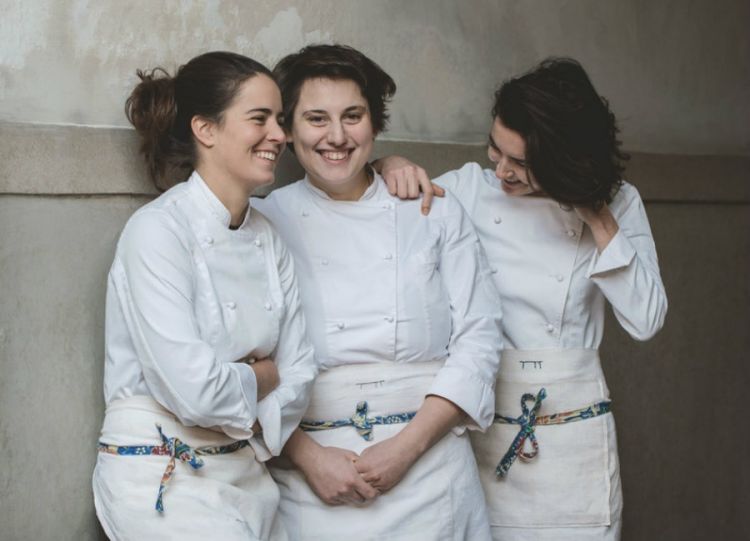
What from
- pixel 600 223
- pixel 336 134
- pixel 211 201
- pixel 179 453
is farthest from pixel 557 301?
pixel 179 453

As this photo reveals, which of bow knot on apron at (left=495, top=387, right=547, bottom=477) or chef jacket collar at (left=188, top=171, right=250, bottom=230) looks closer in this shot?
chef jacket collar at (left=188, top=171, right=250, bottom=230)

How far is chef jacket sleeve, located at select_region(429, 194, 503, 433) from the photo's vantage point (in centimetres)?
260

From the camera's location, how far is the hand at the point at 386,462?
251 cm

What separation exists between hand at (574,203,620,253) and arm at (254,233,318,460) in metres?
0.73

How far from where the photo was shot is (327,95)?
2.62 meters

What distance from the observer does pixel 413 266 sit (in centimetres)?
266

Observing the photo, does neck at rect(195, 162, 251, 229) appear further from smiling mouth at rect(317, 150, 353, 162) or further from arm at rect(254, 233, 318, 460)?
smiling mouth at rect(317, 150, 353, 162)

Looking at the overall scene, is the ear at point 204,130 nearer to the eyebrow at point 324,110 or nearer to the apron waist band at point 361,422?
the eyebrow at point 324,110

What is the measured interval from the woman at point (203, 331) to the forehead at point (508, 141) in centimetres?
58

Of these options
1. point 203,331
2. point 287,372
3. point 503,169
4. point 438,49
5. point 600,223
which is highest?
point 438,49

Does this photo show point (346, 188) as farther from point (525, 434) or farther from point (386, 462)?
point (525, 434)

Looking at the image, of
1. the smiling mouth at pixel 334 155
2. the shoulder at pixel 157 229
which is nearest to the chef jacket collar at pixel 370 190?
the smiling mouth at pixel 334 155

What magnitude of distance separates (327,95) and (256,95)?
0.28m

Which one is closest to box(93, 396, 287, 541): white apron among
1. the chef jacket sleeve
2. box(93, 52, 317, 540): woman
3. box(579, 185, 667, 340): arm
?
box(93, 52, 317, 540): woman
